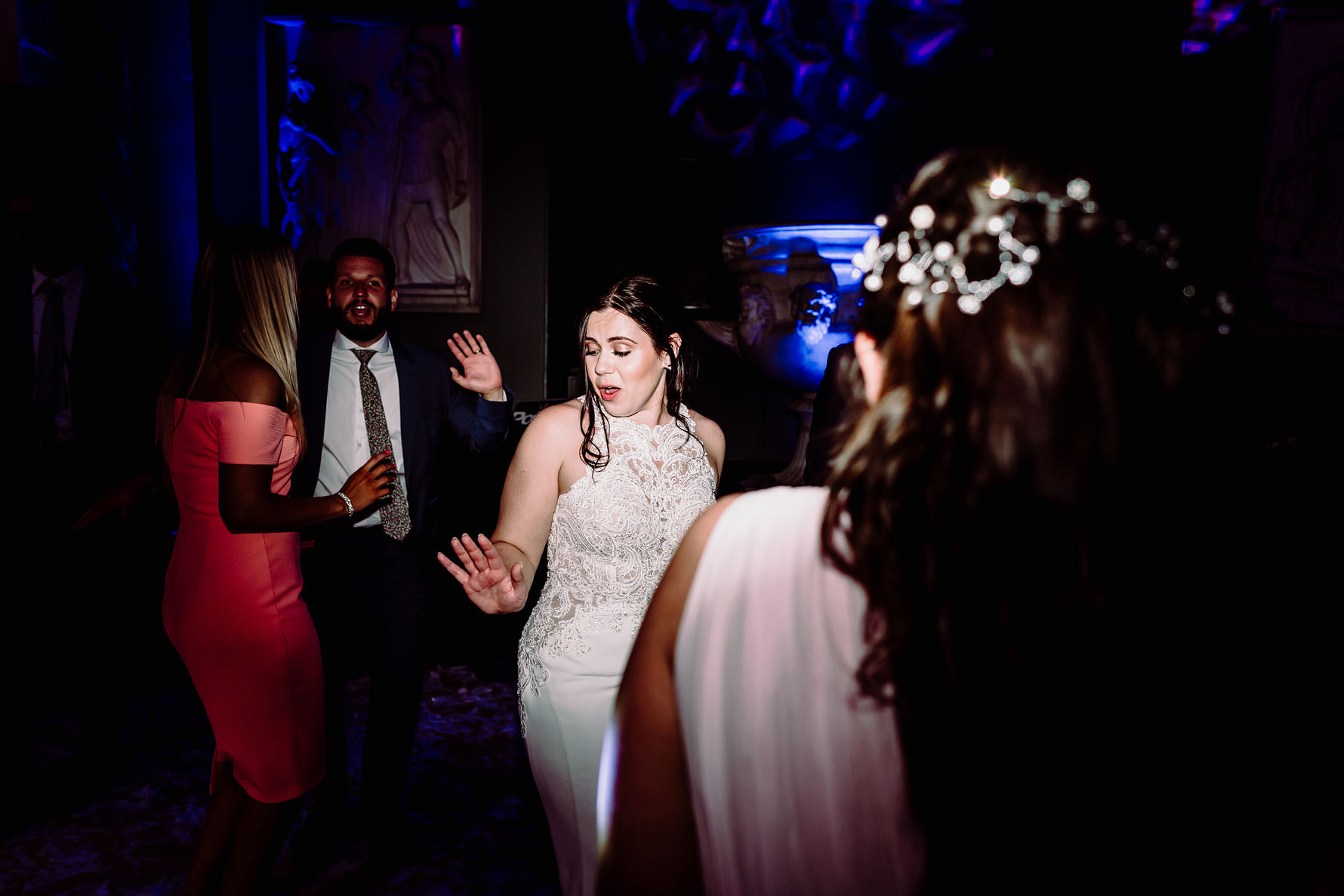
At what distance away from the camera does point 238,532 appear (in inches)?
72.2

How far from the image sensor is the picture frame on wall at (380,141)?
18.2ft

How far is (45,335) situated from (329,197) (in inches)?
101

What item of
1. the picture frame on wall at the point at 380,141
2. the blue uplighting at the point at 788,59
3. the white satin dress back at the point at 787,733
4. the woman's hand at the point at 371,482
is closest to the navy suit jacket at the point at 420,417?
the woman's hand at the point at 371,482

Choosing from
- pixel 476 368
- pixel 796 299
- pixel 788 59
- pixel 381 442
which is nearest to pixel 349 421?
pixel 381 442

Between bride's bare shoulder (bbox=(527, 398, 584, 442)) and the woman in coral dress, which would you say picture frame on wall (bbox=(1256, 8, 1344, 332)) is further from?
the woman in coral dress

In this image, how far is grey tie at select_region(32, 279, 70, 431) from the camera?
3400 mm

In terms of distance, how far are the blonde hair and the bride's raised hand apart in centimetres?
63

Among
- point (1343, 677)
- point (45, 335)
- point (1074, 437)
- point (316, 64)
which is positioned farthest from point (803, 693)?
point (316, 64)

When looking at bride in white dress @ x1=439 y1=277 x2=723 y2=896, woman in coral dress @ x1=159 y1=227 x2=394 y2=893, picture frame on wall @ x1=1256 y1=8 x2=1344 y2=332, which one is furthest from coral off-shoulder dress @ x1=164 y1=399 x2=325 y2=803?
picture frame on wall @ x1=1256 y1=8 x2=1344 y2=332

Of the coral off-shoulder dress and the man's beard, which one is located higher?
the man's beard

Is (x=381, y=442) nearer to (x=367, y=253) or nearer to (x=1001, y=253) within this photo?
(x=367, y=253)

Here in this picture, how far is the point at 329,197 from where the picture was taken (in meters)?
5.64

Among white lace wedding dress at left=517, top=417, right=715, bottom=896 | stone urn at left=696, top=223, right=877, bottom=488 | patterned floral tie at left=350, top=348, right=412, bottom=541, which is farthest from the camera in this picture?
stone urn at left=696, top=223, right=877, bottom=488

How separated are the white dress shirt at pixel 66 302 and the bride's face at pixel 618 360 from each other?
2722mm
